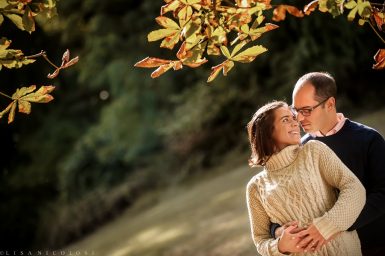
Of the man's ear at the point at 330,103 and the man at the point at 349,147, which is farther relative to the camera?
the man's ear at the point at 330,103

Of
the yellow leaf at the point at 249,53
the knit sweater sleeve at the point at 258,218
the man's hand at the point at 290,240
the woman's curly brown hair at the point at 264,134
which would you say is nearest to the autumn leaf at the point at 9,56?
the yellow leaf at the point at 249,53

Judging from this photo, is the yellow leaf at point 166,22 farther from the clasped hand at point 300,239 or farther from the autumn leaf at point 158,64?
the clasped hand at point 300,239

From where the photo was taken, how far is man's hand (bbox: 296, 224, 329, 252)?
7.40 ft

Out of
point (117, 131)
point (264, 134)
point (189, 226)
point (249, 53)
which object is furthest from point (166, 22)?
point (117, 131)

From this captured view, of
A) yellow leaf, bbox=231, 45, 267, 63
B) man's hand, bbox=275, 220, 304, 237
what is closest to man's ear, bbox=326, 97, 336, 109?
man's hand, bbox=275, 220, 304, 237

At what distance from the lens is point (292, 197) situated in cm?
234

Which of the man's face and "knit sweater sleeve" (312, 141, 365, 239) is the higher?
the man's face

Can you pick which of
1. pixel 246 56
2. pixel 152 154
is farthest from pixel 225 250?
pixel 152 154

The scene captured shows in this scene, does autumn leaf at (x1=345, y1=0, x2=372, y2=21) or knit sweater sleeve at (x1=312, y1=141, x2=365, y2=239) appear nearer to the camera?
autumn leaf at (x1=345, y1=0, x2=372, y2=21)

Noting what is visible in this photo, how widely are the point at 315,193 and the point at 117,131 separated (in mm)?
Result: 10856

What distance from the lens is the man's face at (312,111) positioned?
287cm

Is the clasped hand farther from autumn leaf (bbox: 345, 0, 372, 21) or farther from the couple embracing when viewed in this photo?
autumn leaf (bbox: 345, 0, 372, 21)

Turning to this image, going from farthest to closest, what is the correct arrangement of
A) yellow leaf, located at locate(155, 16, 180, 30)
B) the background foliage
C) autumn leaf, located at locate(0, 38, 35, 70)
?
the background foliage → autumn leaf, located at locate(0, 38, 35, 70) → yellow leaf, located at locate(155, 16, 180, 30)

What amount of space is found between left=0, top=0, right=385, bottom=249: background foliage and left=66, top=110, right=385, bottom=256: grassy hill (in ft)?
2.70
